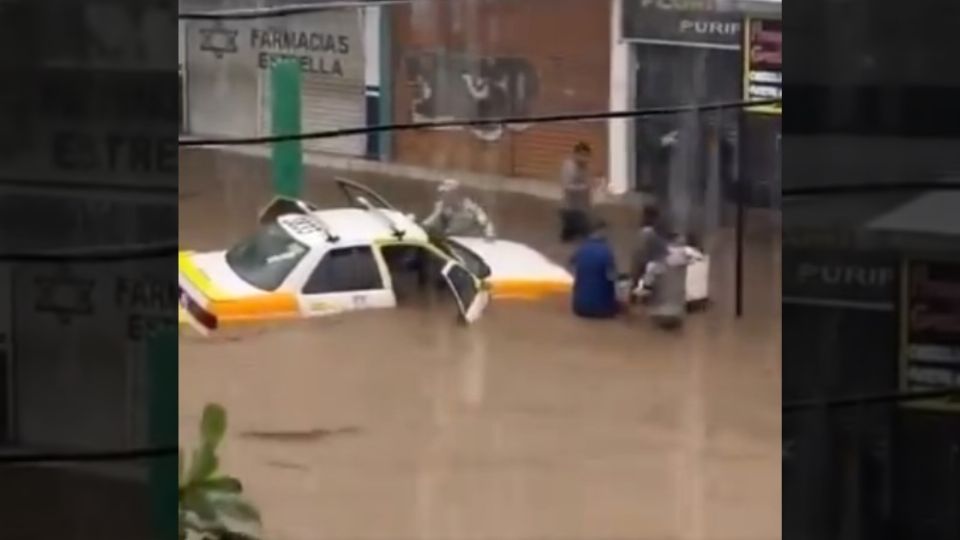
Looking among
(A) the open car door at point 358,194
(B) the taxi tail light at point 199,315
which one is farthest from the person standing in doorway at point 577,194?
(B) the taxi tail light at point 199,315

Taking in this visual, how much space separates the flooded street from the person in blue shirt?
0.02 meters

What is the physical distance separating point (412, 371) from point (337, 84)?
0.36 metres

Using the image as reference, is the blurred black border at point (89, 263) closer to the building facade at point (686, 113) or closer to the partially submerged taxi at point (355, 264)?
the partially submerged taxi at point (355, 264)

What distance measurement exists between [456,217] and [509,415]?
0.82ft

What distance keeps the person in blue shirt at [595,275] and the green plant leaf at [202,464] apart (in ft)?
1.68

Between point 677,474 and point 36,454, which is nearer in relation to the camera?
point 36,454

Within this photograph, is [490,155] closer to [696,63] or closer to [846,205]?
[696,63]

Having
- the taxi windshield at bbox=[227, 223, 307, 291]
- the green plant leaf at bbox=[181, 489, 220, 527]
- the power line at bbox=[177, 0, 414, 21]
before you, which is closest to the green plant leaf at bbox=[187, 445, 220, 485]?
the green plant leaf at bbox=[181, 489, 220, 527]

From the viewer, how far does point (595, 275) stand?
1788 millimetres

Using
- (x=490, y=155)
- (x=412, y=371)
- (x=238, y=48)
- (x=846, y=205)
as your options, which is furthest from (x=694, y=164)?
(x=846, y=205)

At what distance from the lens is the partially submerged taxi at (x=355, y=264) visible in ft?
5.51

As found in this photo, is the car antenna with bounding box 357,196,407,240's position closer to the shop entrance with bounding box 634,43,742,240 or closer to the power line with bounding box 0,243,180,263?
the shop entrance with bounding box 634,43,742,240

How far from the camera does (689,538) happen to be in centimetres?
177

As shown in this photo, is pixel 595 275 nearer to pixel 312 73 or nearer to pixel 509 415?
pixel 509 415
